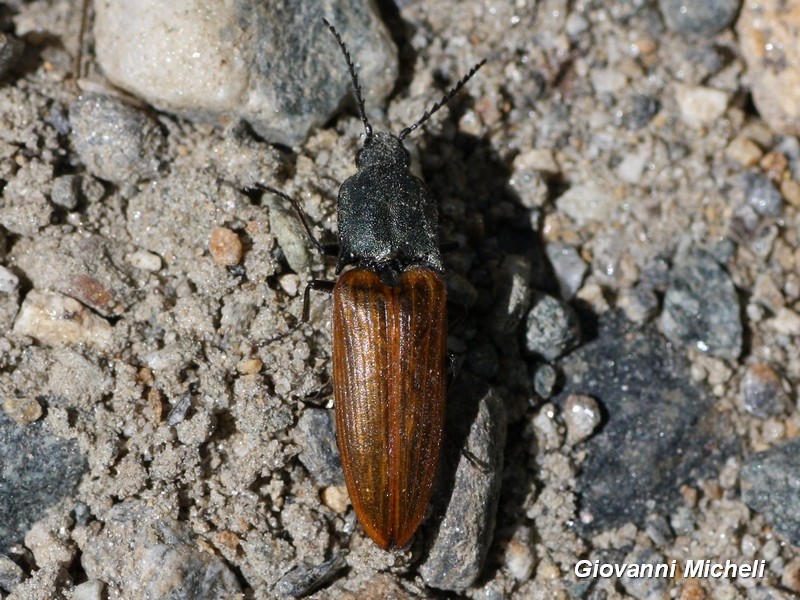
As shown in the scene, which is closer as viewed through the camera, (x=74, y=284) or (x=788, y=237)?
(x=74, y=284)

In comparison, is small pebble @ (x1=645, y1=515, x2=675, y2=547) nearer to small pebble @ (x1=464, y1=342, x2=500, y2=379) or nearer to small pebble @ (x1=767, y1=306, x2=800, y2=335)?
small pebble @ (x1=464, y1=342, x2=500, y2=379)

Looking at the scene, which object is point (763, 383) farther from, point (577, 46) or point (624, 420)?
point (577, 46)

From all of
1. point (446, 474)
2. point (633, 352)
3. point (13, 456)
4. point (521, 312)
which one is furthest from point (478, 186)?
point (13, 456)

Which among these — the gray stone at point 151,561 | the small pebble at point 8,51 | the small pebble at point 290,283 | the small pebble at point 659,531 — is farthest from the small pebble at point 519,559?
the small pebble at point 8,51

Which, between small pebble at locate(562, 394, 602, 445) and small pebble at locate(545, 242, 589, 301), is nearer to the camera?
small pebble at locate(562, 394, 602, 445)

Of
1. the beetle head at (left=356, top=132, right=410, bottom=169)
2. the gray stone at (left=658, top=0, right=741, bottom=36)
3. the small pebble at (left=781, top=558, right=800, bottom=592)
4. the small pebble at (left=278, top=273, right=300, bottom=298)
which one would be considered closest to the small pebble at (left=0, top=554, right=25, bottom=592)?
the small pebble at (left=278, top=273, right=300, bottom=298)

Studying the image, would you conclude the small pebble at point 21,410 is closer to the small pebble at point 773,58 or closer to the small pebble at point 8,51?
the small pebble at point 8,51
